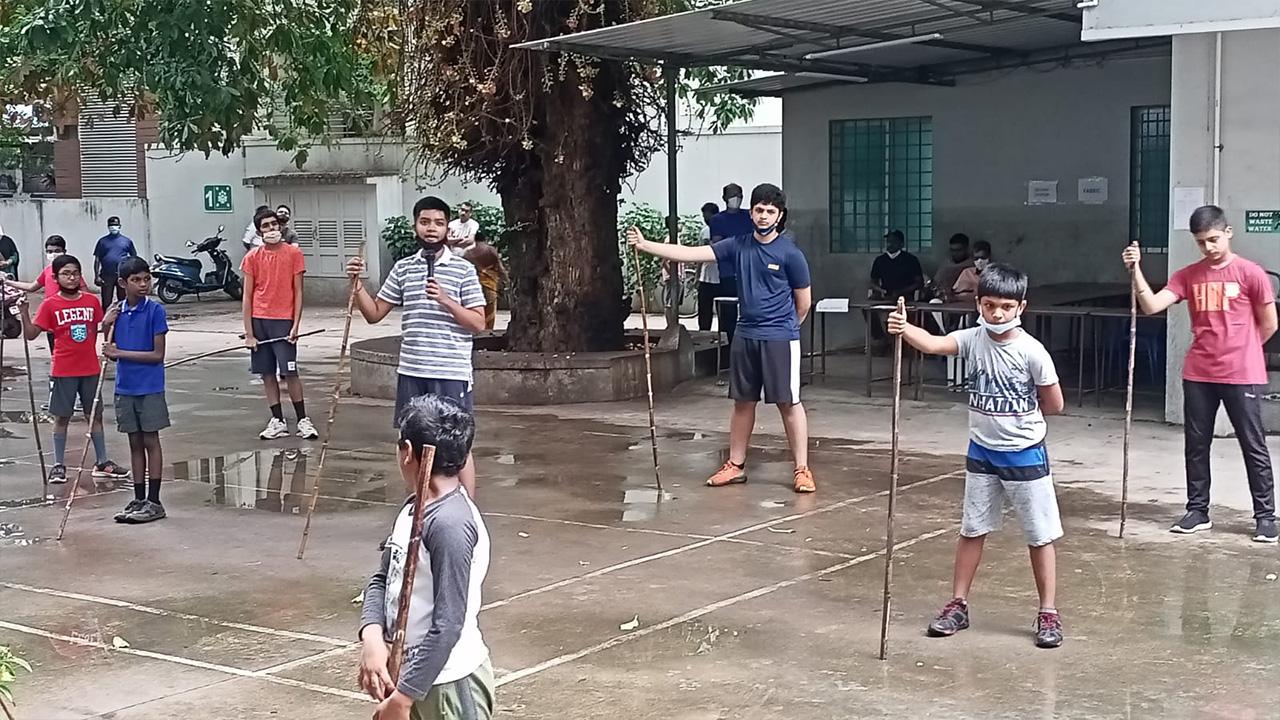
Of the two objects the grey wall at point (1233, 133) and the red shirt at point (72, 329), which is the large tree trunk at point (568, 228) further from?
the grey wall at point (1233, 133)

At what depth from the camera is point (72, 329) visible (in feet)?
30.3

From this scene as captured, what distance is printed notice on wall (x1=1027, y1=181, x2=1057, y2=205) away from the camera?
48.8 feet

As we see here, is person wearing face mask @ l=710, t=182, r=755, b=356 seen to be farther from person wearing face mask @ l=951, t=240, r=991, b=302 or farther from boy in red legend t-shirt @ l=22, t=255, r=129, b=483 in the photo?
boy in red legend t-shirt @ l=22, t=255, r=129, b=483

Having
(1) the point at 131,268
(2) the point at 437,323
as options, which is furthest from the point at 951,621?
(1) the point at 131,268

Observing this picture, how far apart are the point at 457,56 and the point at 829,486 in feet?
18.9

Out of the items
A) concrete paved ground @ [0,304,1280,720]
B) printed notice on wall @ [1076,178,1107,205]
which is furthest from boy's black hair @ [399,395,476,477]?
printed notice on wall @ [1076,178,1107,205]

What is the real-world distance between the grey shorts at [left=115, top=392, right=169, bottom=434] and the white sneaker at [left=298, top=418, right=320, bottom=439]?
9.06ft

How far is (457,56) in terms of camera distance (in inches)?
507

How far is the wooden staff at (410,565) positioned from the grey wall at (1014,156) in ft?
40.0

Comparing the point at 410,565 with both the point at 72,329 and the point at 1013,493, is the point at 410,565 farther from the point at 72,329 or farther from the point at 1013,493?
the point at 72,329

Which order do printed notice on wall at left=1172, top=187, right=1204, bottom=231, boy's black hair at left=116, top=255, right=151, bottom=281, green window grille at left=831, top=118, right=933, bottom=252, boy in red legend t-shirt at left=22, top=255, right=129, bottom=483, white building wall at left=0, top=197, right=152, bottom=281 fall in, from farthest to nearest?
1. white building wall at left=0, top=197, right=152, bottom=281
2. green window grille at left=831, top=118, right=933, bottom=252
3. printed notice on wall at left=1172, top=187, right=1204, bottom=231
4. boy in red legend t-shirt at left=22, top=255, right=129, bottom=483
5. boy's black hair at left=116, top=255, right=151, bottom=281

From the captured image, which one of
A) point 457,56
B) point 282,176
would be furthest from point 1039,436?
point 282,176

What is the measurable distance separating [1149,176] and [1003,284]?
30.5ft

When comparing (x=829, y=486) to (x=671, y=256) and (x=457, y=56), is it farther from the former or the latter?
(x=457, y=56)
